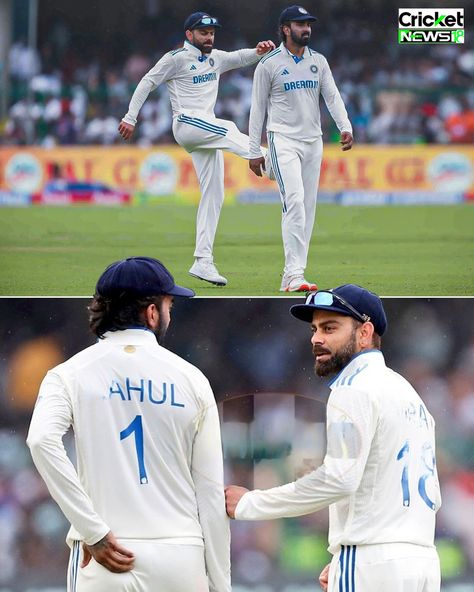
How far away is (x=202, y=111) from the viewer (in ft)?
22.3

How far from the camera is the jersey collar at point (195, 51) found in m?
6.78

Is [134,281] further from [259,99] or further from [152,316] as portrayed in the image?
[259,99]

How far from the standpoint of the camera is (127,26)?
677 cm

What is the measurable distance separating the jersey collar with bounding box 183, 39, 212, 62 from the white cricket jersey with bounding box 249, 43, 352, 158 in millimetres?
310

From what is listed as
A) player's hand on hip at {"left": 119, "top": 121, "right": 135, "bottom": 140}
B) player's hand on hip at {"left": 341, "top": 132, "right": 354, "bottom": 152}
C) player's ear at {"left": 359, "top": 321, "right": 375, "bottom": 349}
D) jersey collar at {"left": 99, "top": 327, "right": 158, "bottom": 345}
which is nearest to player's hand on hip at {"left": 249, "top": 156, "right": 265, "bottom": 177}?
player's hand on hip at {"left": 341, "top": 132, "right": 354, "bottom": 152}

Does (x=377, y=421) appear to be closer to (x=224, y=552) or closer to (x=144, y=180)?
(x=224, y=552)

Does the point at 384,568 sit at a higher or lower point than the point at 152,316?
lower

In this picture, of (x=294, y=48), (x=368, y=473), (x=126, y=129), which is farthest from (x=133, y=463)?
(x=294, y=48)

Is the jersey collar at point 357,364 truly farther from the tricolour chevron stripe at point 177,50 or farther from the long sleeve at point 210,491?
the tricolour chevron stripe at point 177,50

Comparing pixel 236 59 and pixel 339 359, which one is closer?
pixel 339 359

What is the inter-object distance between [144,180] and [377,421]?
3407 millimetres

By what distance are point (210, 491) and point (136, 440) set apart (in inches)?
11.6

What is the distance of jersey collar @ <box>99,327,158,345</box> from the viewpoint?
3793 mm

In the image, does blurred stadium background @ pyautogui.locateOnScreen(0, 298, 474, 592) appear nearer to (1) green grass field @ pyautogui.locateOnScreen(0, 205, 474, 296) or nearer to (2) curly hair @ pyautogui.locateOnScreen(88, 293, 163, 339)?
(1) green grass field @ pyautogui.locateOnScreen(0, 205, 474, 296)
